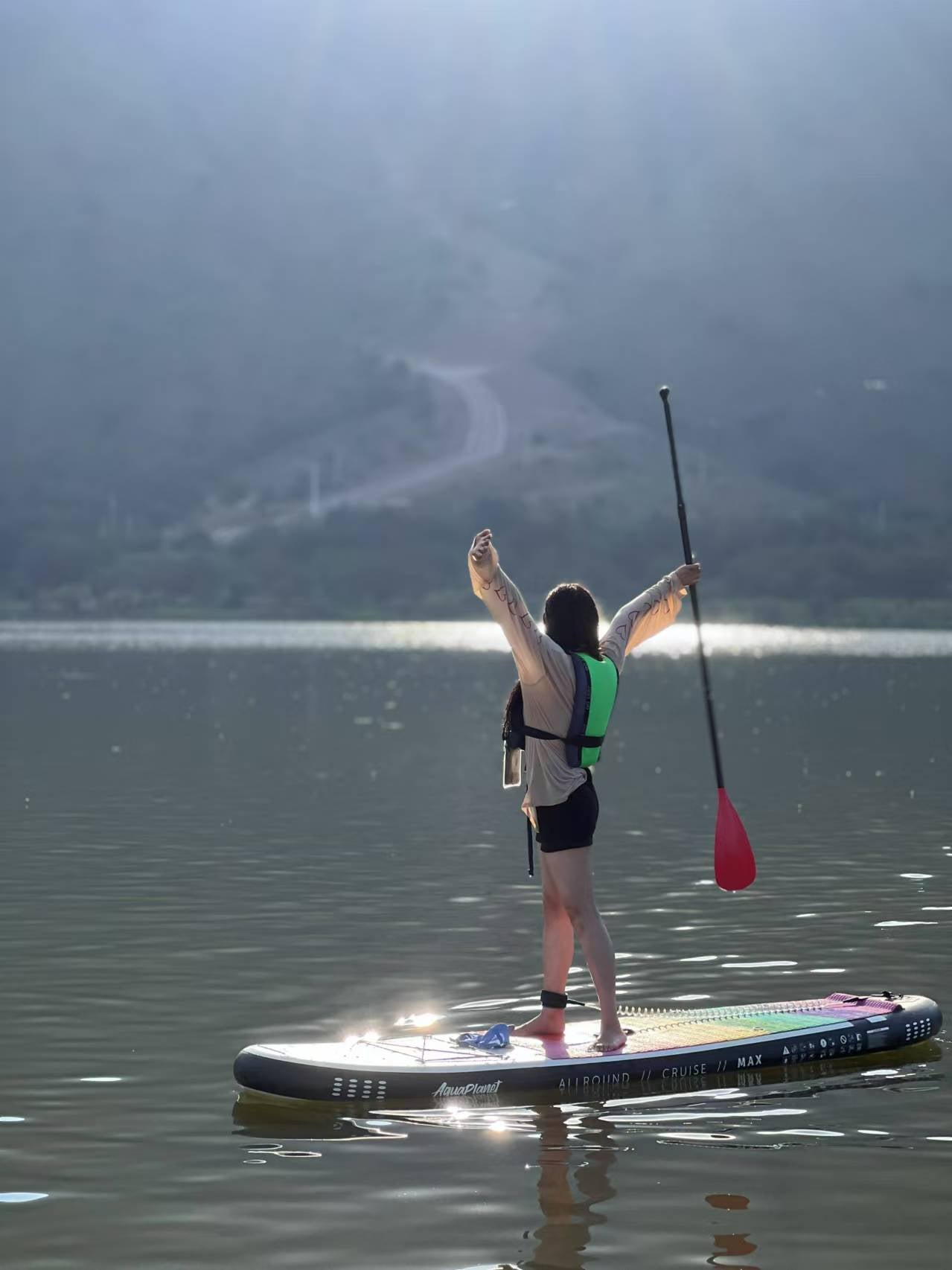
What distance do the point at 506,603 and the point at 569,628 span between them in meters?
0.68

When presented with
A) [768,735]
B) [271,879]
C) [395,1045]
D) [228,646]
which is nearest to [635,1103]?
[395,1045]

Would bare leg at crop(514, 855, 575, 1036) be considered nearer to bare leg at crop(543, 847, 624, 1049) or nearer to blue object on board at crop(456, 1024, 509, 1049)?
bare leg at crop(543, 847, 624, 1049)

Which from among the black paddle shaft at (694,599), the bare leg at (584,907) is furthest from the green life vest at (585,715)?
the black paddle shaft at (694,599)

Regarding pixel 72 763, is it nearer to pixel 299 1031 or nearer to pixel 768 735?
→ pixel 768 735

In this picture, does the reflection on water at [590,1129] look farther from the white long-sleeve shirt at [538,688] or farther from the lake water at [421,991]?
the white long-sleeve shirt at [538,688]

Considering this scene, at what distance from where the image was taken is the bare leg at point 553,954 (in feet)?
43.5

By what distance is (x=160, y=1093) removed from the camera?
13648 mm

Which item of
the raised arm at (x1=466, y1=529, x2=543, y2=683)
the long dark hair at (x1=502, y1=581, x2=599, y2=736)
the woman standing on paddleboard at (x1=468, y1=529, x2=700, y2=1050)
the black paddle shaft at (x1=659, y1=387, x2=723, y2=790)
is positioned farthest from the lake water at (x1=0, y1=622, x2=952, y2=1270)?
the raised arm at (x1=466, y1=529, x2=543, y2=683)

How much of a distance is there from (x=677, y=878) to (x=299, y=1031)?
10053 millimetres

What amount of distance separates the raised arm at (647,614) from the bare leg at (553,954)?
1427 mm

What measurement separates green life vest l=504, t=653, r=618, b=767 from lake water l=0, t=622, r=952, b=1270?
7.34 feet

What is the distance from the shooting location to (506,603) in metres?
12.6

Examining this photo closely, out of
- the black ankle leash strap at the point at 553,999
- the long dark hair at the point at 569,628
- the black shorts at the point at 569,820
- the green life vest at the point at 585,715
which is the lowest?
the black ankle leash strap at the point at 553,999

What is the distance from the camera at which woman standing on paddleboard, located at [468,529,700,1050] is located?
41.8 feet
